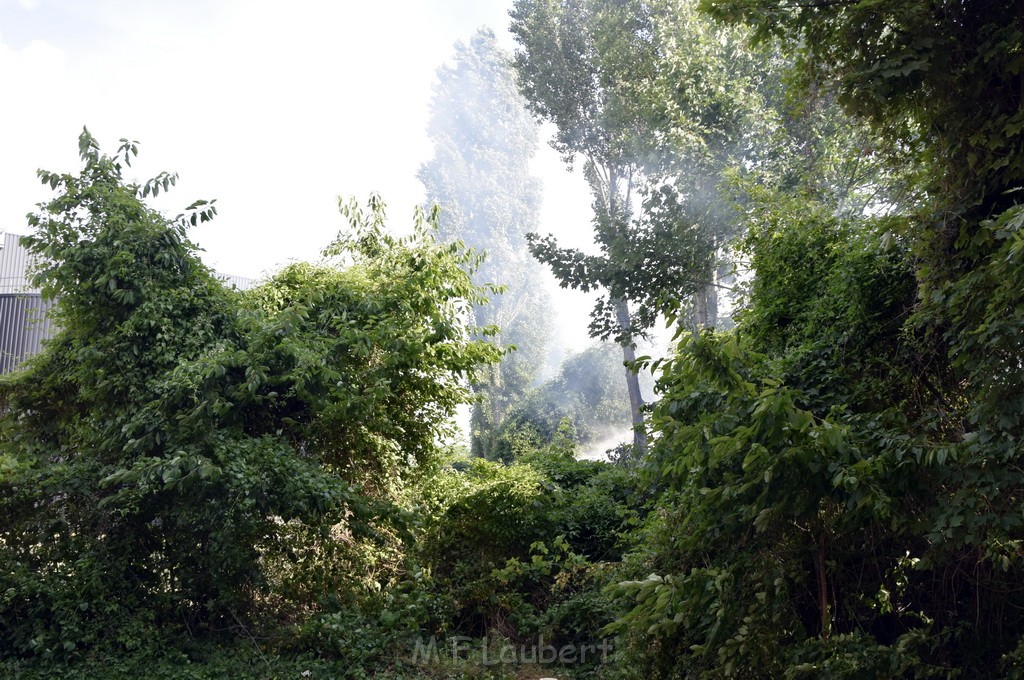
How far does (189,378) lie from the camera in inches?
254

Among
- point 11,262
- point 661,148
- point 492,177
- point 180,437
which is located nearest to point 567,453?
point 180,437

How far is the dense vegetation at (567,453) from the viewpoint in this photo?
3.78 meters

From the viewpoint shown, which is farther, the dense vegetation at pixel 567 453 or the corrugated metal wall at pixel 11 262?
the corrugated metal wall at pixel 11 262

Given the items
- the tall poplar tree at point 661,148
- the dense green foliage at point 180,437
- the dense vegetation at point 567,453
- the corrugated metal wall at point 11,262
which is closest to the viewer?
the dense vegetation at point 567,453

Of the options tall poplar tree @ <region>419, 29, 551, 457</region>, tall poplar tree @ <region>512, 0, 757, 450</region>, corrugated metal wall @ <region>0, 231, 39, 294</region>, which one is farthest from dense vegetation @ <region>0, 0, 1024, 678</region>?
tall poplar tree @ <region>419, 29, 551, 457</region>

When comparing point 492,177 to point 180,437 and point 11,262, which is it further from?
point 180,437

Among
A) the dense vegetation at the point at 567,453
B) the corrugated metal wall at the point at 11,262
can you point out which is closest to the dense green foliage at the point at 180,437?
the dense vegetation at the point at 567,453

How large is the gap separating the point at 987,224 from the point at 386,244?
6.37m

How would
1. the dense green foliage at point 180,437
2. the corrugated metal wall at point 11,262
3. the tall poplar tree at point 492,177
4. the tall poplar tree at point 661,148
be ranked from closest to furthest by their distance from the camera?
the dense green foliage at point 180,437 < the tall poplar tree at point 661,148 < the corrugated metal wall at point 11,262 < the tall poplar tree at point 492,177

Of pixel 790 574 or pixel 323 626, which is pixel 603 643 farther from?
pixel 790 574

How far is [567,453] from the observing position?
1041 centimetres

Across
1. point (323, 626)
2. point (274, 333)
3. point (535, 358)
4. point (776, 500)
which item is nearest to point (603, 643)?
point (323, 626)

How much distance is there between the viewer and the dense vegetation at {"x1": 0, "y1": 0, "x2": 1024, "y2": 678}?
12.4ft

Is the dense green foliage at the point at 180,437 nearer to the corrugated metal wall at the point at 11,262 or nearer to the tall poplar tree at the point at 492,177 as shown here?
the corrugated metal wall at the point at 11,262
